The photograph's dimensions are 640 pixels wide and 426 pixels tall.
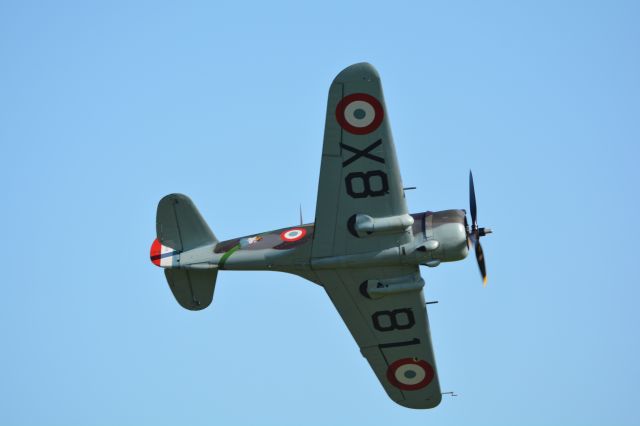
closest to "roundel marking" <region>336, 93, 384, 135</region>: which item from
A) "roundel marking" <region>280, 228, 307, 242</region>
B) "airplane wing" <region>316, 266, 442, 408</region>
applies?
"roundel marking" <region>280, 228, 307, 242</region>

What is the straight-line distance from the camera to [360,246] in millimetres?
17312

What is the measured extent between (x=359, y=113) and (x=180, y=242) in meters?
4.21

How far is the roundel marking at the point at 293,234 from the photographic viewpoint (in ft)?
58.3

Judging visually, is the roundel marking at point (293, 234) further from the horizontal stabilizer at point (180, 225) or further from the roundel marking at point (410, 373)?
the roundel marking at point (410, 373)

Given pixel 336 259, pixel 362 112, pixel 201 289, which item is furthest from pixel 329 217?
pixel 201 289

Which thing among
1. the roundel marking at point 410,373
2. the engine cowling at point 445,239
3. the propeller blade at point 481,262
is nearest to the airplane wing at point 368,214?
the roundel marking at point 410,373

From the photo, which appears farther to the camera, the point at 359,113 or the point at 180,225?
the point at 180,225

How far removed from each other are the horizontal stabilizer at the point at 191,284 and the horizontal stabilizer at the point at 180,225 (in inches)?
16.5

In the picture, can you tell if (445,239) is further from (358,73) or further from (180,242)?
(180,242)

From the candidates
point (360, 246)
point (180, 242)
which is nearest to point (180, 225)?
point (180, 242)

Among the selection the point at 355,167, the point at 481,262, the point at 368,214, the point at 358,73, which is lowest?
the point at 481,262

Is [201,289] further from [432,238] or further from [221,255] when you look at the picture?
[432,238]

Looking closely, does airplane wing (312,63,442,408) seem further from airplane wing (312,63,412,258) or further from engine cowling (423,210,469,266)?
engine cowling (423,210,469,266)

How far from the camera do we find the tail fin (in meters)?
18.8
